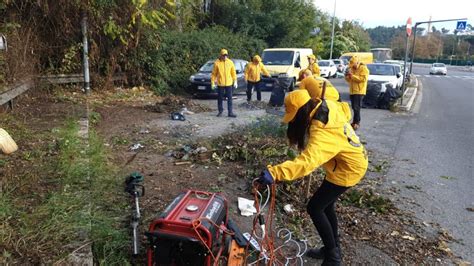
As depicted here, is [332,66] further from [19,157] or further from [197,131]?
[19,157]

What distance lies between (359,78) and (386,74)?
7360mm

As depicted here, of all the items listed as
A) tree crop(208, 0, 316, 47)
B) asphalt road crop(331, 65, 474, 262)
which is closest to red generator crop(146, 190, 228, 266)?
asphalt road crop(331, 65, 474, 262)

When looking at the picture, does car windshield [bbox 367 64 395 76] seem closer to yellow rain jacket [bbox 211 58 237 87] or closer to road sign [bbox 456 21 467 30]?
yellow rain jacket [bbox 211 58 237 87]

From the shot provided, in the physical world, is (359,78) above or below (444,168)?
above

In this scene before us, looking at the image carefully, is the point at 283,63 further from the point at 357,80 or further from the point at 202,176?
the point at 202,176

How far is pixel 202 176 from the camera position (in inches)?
223

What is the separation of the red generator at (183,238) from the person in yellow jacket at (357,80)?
7397 mm

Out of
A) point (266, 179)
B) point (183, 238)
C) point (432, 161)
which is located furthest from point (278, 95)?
point (183, 238)

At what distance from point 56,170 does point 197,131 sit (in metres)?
4.47

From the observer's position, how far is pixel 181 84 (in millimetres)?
16422

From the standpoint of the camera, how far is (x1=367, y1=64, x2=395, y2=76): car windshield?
16.4 meters

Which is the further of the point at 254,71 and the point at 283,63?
the point at 283,63

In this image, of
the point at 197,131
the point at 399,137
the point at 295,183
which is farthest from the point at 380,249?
the point at 399,137

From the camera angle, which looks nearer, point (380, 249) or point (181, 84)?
point (380, 249)
